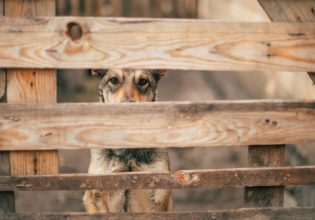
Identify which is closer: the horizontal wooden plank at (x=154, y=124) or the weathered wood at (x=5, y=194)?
the horizontal wooden plank at (x=154, y=124)

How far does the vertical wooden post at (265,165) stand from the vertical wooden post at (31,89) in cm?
121

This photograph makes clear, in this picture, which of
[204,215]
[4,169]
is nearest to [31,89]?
[4,169]

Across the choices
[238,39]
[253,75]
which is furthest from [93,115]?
[253,75]

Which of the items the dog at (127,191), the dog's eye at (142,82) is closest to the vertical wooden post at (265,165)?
the dog at (127,191)

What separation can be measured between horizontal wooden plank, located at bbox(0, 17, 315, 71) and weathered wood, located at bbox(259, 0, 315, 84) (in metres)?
0.05

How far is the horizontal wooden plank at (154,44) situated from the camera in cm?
280

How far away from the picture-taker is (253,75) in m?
6.77

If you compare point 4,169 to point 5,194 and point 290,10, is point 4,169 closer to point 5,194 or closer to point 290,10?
point 5,194

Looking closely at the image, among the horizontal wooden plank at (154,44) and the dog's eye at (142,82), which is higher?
the horizontal wooden plank at (154,44)

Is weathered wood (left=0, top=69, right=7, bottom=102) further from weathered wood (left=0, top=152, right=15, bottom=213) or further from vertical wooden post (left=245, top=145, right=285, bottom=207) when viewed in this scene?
vertical wooden post (left=245, top=145, right=285, bottom=207)

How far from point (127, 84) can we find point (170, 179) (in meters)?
1.72

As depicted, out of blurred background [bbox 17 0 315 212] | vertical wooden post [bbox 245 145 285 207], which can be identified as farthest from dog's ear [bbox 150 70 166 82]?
vertical wooden post [bbox 245 145 285 207]

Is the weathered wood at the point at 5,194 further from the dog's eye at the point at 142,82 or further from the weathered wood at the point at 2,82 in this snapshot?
the dog's eye at the point at 142,82

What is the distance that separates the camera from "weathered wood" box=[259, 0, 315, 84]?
295cm
